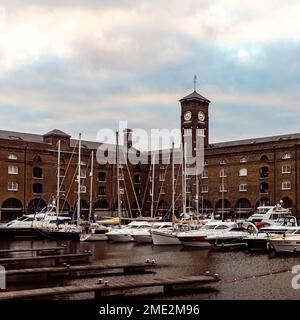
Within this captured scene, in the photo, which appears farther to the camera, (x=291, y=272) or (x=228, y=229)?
(x=228, y=229)

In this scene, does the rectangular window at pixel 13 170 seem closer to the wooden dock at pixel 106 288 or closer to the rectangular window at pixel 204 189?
the rectangular window at pixel 204 189

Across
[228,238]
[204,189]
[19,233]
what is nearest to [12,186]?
[19,233]

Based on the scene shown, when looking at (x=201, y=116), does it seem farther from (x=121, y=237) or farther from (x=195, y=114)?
(x=121, y=237)

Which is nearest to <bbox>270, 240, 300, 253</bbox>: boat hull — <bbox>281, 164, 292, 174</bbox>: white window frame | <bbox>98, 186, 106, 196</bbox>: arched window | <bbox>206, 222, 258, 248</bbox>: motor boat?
<bbox>206, 222, 258, 248</bbox>: motor boat

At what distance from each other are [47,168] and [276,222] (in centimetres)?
3749

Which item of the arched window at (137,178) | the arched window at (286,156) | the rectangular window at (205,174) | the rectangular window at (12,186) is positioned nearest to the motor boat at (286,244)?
the arched window at (286,156)

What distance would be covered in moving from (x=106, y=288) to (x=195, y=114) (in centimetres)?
6994

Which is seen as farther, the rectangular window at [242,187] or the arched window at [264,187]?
the rectangular window at [242,187]

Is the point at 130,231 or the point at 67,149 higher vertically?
the point at 67,149

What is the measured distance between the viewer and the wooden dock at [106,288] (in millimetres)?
18406

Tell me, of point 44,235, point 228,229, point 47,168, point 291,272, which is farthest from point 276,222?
point 47,168

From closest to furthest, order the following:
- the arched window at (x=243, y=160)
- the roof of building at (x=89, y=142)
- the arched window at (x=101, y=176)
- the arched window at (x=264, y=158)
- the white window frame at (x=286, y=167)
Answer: the white window frame at (x=286, y=167) → the arched window at (x=264, y=158) → the roof of building at (x=89, y=142) → the arched window at (x=243, y=160) → the arched window at (x=101, y=176)
